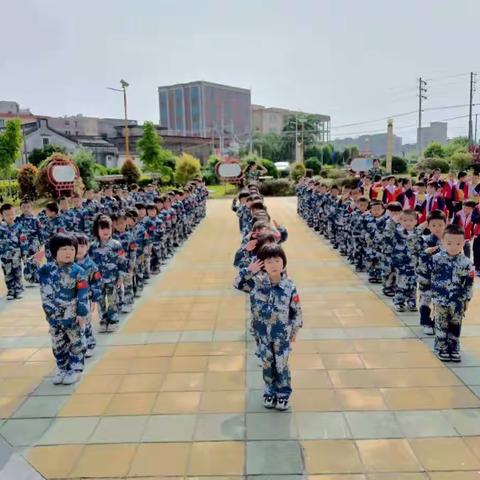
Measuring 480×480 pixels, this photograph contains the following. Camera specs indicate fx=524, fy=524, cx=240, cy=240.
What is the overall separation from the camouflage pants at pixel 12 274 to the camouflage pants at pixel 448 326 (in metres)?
6.69

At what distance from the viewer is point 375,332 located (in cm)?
654

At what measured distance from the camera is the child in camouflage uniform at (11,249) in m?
8.61

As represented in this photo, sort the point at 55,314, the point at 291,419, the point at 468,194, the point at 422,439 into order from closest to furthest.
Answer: the point at 422,439 → the point at 291,419 → the point at 55,314 → the point at 468,194

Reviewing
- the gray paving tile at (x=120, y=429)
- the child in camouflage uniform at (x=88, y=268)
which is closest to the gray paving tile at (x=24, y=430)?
the gray paving tile at (x=120, y=429)

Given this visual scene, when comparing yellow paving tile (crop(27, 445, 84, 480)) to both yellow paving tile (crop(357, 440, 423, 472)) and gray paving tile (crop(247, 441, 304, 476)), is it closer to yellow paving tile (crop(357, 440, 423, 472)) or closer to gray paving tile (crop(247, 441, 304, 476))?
gray paving tile (crop(247, 441, 304, 476))

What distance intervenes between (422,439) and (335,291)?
4.77 metres

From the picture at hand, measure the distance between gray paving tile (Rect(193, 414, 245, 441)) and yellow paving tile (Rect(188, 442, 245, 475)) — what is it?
0.31 ft

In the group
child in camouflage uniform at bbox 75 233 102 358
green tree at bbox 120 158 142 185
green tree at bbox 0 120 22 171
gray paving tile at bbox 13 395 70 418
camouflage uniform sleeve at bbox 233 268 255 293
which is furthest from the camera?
green tree at bbox 120 158 142 185

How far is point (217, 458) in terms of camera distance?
3828mm

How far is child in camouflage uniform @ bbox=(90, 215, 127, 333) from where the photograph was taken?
656cm

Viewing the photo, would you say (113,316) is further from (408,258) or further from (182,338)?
(408,258)

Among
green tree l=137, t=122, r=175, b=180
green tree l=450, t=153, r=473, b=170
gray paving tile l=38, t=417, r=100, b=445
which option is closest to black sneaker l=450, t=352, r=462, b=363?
gray paving tile l=38, t=417, r=100, b=445

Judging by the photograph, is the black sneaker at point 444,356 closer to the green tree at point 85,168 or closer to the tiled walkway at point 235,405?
the tiled walkway at point 235,405

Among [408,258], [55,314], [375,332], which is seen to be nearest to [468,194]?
[408,258]
